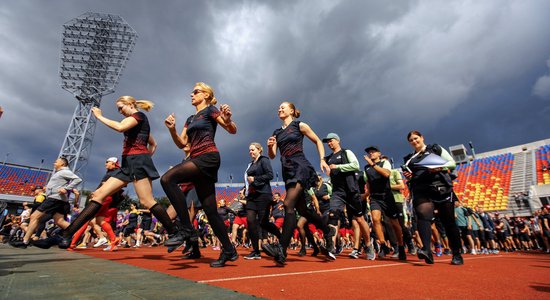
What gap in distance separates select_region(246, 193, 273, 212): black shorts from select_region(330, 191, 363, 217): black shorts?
3.53 feet

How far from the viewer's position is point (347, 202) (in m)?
4.71

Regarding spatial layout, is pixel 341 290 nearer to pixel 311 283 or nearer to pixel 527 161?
pixel 311 283

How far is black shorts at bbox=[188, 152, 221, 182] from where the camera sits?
2.98m

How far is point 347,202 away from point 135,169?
3307 mm

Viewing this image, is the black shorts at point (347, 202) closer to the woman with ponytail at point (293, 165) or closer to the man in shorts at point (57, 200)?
the woman with ponytail at point (293, 165)

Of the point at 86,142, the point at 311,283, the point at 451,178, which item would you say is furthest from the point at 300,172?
the point at 86,142

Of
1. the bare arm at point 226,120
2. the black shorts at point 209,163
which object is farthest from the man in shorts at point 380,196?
the black shorts at point 209,163

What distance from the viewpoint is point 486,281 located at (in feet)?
7.89

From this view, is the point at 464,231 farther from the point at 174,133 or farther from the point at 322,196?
the point at 174,133

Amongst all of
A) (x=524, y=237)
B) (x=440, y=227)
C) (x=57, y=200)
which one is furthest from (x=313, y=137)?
(x=524, y=237)

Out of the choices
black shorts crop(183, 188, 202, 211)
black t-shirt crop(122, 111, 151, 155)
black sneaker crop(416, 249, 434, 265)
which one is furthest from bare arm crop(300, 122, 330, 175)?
black shorts crop(183, 188, 202, 211)

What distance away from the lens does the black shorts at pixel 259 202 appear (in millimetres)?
4445

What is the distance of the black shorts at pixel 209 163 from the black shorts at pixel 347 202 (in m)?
2.32

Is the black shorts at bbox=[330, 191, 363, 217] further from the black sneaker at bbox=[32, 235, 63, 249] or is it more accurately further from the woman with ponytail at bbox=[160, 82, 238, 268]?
the black sneaker at bbox=[32, 235, 63, 249]
